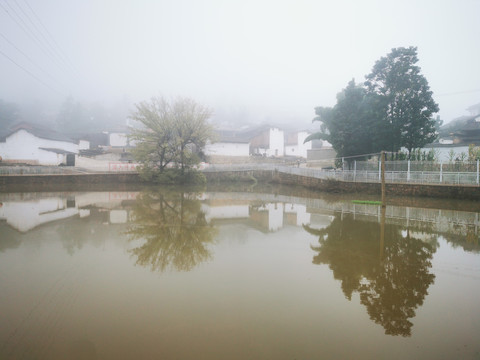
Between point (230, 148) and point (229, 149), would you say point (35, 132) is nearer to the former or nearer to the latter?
point (229, 149)

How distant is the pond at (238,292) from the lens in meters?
3.67

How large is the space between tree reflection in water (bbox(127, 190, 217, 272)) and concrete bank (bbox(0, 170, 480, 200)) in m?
13.2

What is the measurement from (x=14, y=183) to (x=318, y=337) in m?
31.3

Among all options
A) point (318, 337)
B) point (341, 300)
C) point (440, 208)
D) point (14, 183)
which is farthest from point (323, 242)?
point (14, 183)

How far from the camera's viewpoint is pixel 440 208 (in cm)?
1448

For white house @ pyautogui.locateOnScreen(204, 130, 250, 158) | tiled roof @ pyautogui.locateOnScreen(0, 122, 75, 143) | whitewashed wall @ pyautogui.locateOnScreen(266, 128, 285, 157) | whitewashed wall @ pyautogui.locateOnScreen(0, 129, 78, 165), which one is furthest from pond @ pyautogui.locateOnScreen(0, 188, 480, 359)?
whitewashed wall @ pyautogui.locateOnScreen(266, 128, 285, 157)

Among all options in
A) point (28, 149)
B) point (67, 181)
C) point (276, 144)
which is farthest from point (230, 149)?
point (28, 149)

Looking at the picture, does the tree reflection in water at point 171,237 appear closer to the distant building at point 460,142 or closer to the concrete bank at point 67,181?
the concrete bank at point 67,181

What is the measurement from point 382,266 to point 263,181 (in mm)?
25799

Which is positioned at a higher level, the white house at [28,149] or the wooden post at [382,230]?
the white house at [28,149]

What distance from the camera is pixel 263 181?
32.1 meters

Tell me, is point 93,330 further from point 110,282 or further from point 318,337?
point 318,337

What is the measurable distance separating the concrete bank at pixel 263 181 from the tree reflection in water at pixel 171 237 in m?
13.2

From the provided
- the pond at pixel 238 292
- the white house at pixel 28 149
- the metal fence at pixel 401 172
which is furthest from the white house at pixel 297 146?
the pond at pixel 238 292
